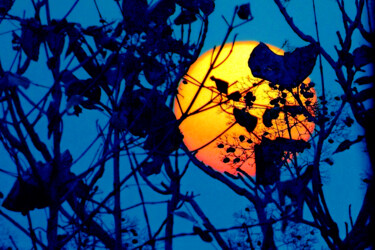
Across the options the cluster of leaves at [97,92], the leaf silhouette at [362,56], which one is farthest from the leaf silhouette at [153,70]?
the leaf silhouette at [362,56]

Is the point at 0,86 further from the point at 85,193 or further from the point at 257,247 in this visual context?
the point at 257,247

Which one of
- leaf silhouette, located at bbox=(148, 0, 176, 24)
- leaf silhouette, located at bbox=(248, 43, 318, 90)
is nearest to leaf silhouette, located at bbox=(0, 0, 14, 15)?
leaf silhouette, located at bbox=(148, 0, 176, 24)

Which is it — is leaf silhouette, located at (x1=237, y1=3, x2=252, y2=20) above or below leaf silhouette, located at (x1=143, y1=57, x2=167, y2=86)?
below

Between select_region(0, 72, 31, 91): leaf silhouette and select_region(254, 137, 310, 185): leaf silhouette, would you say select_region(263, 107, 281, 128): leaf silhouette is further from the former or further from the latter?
select_region(0, 72, 31, 91): leaf silhouette

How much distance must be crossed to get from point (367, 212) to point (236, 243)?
472 millimetres

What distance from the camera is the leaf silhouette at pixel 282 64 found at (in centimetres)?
112

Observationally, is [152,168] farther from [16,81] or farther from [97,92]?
[16,81]

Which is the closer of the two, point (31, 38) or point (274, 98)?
point (31, 38)

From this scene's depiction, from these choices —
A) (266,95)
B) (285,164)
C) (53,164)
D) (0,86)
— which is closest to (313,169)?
(285,164)

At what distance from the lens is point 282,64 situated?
1.15m

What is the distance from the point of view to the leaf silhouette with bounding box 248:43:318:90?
112 centimetres

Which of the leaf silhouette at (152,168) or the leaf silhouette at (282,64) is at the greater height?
the leaf silhouette at (282,64)

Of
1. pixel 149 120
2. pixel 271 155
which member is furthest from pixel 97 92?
pixel 271 155

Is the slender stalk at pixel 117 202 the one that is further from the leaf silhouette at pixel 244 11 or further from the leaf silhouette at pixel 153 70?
the leaf silhouette at pixel 244 11
